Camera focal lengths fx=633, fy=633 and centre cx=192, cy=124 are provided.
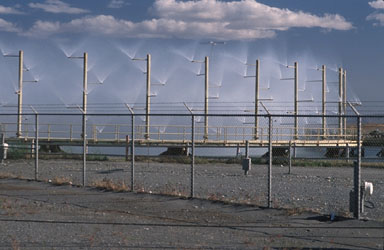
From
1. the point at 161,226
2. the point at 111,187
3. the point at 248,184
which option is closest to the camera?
the point at 161,226

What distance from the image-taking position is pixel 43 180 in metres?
19.0

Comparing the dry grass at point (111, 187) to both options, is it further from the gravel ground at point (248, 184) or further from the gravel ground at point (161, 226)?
the gravel ground at point (161, 226)

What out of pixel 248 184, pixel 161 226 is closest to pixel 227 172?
pixel 248 184

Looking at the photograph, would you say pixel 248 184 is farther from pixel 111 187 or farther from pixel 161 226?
pixel 161 226

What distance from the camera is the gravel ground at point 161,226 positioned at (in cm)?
986

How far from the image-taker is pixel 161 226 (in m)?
11.5

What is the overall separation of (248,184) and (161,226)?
8.86m

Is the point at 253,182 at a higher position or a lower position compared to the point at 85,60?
lower

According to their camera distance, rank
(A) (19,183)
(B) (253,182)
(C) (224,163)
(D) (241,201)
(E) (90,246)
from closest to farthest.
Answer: (E) (90,246) < (D) (241,201) < (A) (19,183) < (B) (253,182) < (C) (224,163)

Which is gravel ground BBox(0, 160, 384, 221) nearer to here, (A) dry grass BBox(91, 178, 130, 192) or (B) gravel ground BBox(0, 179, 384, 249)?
A: (A) dry grass BBox(91, 178, 130, 192)

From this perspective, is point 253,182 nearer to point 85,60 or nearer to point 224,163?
point 224,163

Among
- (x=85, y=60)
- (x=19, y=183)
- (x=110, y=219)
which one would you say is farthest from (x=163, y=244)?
(x=85, y=60)

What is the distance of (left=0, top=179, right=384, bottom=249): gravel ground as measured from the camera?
32.3 feet

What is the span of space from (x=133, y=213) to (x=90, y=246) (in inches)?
143
